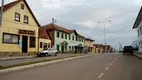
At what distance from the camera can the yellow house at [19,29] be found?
37.8m

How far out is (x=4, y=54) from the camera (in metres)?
37.1

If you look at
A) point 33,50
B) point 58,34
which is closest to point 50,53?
point 33,50

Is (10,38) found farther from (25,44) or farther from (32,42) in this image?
(32,42)

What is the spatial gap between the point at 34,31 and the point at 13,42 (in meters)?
6.92

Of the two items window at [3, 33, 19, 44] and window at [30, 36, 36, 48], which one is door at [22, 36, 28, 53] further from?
window at [3, 33, 19, 44]

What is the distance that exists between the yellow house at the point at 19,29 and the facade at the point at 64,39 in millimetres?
14243

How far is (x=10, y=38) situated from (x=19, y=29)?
9.19 ft

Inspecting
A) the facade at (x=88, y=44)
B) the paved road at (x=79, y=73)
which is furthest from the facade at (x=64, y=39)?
the paved road at (x=79, y=73)

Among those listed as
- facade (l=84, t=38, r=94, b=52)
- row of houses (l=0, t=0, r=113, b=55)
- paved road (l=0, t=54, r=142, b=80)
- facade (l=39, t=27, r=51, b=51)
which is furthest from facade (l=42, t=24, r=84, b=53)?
paved road (l=0, t=54, r=142, b=80)

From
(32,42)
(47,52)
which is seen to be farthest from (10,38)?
(47,52)

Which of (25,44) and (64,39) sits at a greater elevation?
(64,39)

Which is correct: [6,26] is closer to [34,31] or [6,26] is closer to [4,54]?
[4,54]

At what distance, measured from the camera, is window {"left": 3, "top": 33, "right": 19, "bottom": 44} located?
124ft

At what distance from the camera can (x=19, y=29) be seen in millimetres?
41125
